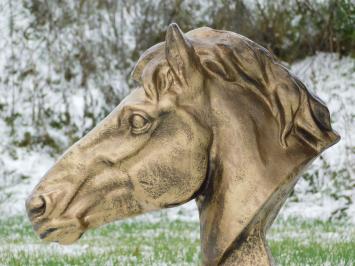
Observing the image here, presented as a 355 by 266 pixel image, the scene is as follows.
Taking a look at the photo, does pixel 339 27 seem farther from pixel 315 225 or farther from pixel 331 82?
pixel 315 225

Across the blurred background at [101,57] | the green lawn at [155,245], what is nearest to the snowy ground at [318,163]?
the blurred background at [101,57]

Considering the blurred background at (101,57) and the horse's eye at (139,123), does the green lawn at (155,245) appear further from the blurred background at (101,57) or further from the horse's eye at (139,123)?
the horse's eye at (139,123)

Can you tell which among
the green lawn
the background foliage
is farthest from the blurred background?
the green lawn

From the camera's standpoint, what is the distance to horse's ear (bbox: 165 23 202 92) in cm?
168

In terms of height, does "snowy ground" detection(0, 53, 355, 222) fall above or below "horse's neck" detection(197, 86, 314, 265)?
below

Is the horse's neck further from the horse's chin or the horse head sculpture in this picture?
the horse's chin

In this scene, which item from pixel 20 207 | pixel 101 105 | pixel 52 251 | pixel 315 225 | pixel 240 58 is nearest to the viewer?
pixel 240 58

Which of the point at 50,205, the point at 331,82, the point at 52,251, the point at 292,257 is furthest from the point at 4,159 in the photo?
the point at 50,205

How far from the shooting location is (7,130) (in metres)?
12.9

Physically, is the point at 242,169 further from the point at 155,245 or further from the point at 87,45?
the point at 87,45

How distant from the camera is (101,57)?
14086 mm

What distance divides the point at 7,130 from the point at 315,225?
6.20m

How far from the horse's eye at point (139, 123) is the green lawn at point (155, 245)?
2.72m

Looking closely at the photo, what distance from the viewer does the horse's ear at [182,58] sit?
168 centimetres
